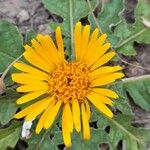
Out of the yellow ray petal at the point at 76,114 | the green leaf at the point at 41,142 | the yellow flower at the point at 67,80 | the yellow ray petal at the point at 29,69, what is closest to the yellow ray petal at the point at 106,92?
the yellow flower at the point at 67,80

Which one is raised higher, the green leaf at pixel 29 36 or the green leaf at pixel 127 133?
the green leaf at pixel 29 36

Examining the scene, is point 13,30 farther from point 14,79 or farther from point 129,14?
point 129,14

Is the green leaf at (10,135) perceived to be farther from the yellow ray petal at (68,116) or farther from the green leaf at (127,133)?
the green leaf at (127,133)

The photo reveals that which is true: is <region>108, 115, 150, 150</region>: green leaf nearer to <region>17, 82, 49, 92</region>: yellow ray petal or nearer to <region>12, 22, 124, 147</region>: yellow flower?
<region>12, 22, 124, 147</region>: yellow flower

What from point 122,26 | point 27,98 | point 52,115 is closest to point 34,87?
point 27,98

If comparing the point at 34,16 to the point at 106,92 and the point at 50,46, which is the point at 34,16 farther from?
the point at 106,92

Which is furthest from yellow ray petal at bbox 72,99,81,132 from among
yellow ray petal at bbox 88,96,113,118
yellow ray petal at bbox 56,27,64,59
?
yellow ray petal at bbox 56,27,64,59

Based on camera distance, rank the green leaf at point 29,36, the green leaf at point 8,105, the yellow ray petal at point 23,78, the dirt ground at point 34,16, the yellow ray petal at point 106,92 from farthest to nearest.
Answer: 1. the dirt ground at point 34,16
2. the green leaf at point 29,36
3. the green leaf at point 8,105
4. the yellow ray petal at point 23,78
5. the yellow ray petal at point 106,92
